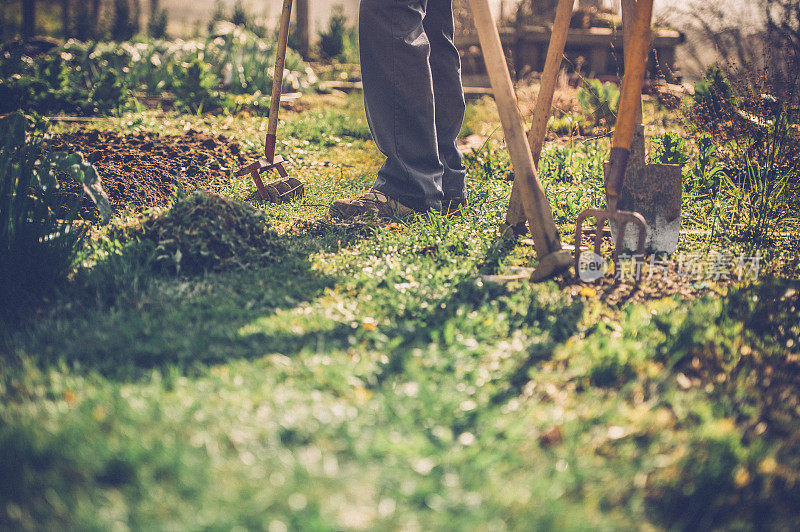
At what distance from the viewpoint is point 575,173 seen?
3.93m

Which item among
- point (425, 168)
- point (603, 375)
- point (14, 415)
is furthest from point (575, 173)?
point (14, 415)

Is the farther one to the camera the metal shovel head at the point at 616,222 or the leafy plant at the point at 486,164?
the leafy plant at the point at 486,164

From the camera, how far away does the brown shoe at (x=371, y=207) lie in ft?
10.1

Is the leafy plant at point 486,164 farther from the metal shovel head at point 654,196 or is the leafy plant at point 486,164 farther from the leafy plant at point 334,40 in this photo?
the leafy plant at point 334,40

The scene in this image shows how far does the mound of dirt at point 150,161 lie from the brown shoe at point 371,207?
830 mm

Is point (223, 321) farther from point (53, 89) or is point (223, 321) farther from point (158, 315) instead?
point (53, 89)

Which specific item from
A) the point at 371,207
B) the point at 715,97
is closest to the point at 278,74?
the point at 371,207

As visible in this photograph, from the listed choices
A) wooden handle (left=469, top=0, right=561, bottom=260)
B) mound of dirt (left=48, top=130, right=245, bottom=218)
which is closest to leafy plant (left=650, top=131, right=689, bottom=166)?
wooden handle (left=469, top=0, right=561, bottom=260)

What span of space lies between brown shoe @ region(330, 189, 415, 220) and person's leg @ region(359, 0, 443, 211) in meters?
0.04

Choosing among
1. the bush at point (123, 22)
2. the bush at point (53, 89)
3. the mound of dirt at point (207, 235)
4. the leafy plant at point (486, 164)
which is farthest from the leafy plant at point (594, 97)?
the bush at point (123, 22)

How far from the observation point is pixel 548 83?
2734 millimetres

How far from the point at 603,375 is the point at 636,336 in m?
0.31

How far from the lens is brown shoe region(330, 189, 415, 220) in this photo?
3.06 metres

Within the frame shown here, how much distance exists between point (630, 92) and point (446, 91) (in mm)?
1262
